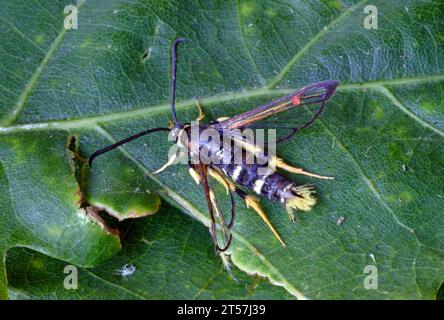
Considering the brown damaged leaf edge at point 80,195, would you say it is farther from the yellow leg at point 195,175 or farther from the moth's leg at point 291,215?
the moth's leg at point 291,215

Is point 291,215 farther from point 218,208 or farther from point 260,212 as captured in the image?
point 218,208

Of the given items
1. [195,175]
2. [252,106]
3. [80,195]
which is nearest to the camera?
[80,195]

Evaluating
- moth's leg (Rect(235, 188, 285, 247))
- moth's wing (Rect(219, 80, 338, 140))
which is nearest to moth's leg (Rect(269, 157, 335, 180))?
moth's wing (Rect(219, 80, 338, 140))

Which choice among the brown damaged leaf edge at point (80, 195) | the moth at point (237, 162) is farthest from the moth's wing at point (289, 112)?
the brown damaged leaf edge at point (80, 195)

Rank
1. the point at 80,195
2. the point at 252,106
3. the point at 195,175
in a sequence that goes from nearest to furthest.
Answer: the point at 80,195, the point at 252,106, the point at 195,175

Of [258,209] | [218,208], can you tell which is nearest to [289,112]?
[258,209]

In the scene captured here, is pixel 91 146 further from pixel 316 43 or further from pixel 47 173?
pixel 316 43

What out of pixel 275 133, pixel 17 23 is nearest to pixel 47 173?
pixel 17 23

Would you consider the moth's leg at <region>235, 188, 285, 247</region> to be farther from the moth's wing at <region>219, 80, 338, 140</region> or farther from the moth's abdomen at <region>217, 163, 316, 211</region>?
the moth's wing at <region>219, 80, 338, 140</region>
